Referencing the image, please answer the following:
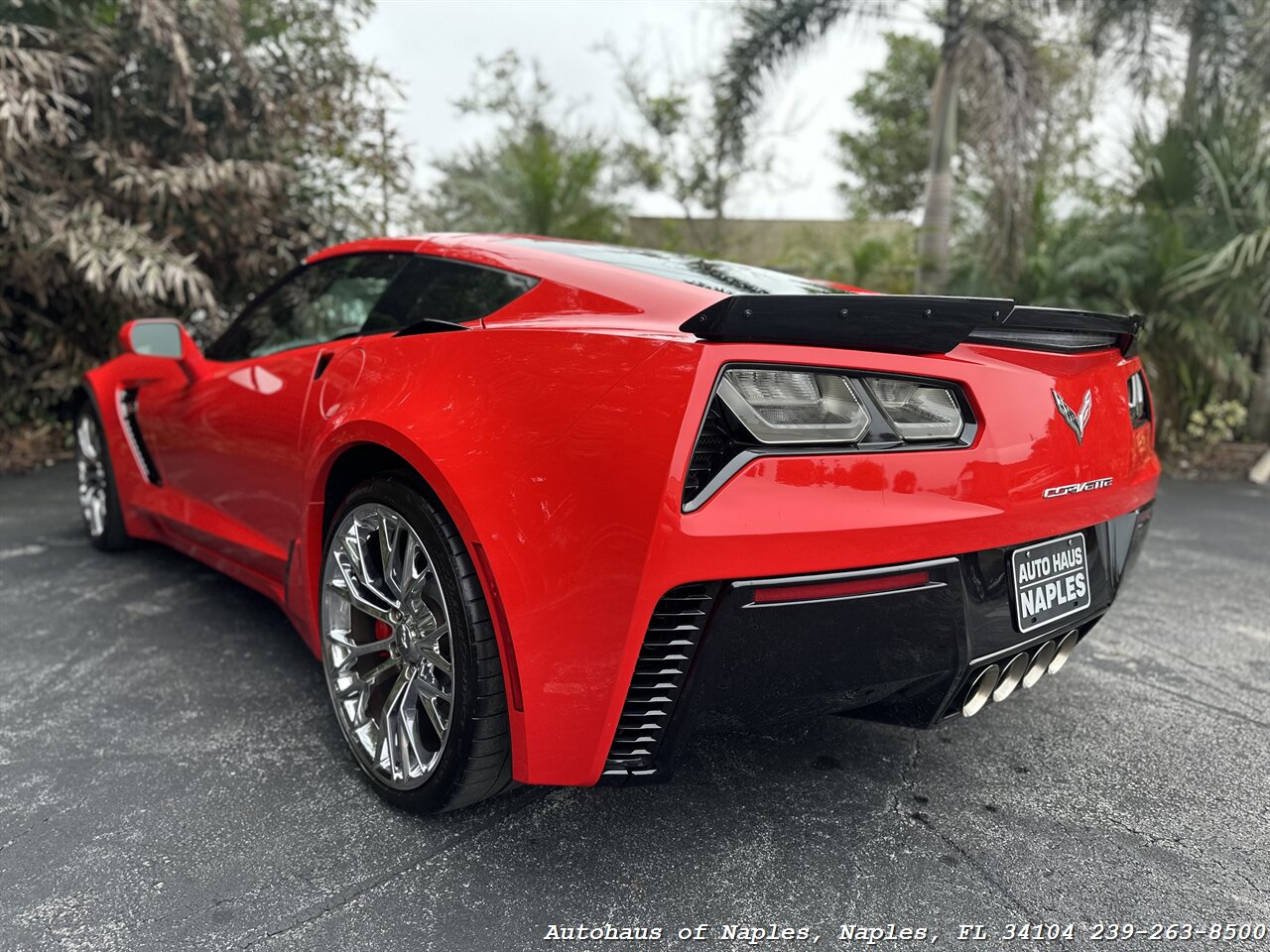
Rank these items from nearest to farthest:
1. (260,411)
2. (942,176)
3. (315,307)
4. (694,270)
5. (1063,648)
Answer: (1063,648), (694,270), (260,411), (315,307), (942,176)

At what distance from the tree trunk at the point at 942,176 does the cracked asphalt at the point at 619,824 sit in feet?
19.5

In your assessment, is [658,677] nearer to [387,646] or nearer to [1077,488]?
[387,646]

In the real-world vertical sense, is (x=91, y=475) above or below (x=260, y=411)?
below

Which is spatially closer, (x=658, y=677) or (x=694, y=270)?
(x=658, y=677)

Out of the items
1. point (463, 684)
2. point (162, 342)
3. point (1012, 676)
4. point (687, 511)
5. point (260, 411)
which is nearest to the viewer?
point (687, 511)

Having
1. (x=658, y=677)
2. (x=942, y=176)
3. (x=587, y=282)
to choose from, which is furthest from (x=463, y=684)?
(x=942, y=176)

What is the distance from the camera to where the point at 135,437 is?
11.5 feet

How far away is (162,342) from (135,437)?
58cm

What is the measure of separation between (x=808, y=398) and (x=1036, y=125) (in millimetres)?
7365

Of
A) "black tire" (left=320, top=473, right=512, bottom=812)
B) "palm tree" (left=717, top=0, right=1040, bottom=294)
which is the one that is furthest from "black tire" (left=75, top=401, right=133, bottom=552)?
"palm tree" (left=717, top=0, right=1040, bottom=294)

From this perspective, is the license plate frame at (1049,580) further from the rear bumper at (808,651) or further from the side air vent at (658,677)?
the side air vent at (658,677)

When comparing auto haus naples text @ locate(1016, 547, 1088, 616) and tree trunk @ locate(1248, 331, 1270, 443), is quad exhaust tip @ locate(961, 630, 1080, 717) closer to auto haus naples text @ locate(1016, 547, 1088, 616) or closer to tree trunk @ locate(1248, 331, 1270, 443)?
auto haus naples text @ locate(1016, 547, 1088, 616)

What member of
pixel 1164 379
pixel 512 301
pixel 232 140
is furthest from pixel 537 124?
pixel 512 301

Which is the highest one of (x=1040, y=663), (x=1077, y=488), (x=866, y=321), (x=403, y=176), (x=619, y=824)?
(x=403, y=176)
